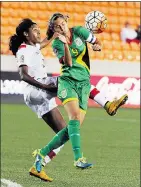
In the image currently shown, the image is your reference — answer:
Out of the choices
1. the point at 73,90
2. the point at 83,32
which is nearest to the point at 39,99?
the point at 73,90

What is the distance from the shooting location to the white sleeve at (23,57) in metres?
6.85

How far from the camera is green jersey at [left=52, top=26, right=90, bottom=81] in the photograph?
6.76 meters

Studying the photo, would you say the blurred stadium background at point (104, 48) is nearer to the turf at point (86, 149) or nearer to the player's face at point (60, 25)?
the turf at point (86, 149)

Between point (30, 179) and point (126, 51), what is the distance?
13057 mm

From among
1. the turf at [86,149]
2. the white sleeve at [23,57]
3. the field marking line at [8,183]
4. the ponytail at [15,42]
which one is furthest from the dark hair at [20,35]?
the turf at [86,149]

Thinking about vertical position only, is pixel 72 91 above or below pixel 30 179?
above

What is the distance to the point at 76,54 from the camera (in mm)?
6895

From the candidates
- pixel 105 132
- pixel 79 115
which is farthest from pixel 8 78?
pixel 79 115

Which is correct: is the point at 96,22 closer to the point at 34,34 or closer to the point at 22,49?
the point at 34,34

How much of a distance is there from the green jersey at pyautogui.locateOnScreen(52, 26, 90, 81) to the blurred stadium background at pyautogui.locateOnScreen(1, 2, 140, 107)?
1178 cm

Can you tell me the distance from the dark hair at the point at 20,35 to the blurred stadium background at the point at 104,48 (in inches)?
455

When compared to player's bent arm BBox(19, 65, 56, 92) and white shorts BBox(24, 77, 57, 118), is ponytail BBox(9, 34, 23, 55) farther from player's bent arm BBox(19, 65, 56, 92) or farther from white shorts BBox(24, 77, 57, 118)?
white shorts BBox(24, 77, 57, 118)

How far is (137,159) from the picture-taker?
34.4 feet

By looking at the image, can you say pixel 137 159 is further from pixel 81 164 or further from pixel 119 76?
pixel 119 76
